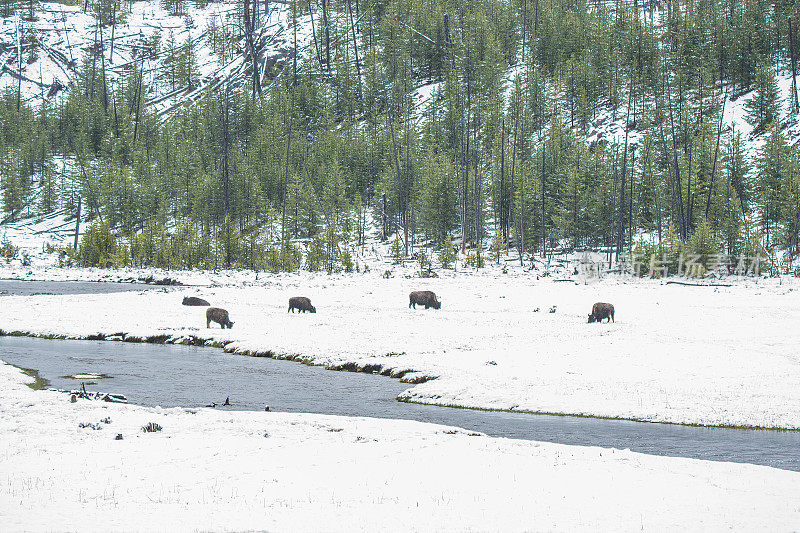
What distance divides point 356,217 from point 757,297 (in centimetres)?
5235

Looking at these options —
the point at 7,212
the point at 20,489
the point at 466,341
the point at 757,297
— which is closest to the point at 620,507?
the point at 20,489

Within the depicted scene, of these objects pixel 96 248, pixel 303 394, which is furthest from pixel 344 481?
pixel 96 248

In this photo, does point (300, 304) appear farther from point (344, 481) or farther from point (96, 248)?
point (96, 248)

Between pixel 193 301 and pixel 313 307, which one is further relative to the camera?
pixel 193 301

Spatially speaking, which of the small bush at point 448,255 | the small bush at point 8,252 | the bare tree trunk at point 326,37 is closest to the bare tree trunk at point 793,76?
the small bush at point 448,255

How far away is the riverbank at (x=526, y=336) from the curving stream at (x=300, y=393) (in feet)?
2.62

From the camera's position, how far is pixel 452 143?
8188 cm

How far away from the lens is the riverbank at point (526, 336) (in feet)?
53.3

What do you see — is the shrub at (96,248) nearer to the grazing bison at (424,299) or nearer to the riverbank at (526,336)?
the riverbank at (526,336)

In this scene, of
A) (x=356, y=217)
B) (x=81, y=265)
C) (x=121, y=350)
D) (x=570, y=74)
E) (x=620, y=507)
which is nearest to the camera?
(x=620, y=507)

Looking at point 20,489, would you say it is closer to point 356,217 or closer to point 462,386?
point 462,386

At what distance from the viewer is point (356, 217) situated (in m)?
79.0

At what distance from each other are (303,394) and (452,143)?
6844 cm

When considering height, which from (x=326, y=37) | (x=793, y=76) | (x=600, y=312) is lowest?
(x=600, y=312)
